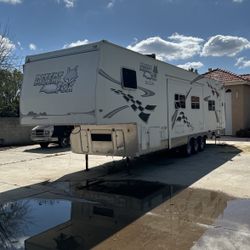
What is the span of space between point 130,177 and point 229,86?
15625 mm

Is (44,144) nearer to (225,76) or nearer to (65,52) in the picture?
(65,52)

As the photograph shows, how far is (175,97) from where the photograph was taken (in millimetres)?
12547

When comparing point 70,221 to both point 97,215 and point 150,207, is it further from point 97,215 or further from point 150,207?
point 150,207

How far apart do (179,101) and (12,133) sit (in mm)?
12786

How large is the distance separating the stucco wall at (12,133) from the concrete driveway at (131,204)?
935 cm

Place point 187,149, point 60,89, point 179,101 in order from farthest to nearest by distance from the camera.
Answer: point 187,149
point 179,101
point 60,89


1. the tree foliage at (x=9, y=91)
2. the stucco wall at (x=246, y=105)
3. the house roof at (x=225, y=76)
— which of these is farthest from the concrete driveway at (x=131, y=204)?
the tree foliage at (x=9, y=91)

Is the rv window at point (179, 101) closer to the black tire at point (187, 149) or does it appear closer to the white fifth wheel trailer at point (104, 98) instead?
the white fifth wheel trailer at point (104, 98)

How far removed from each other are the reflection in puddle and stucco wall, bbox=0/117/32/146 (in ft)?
46.8

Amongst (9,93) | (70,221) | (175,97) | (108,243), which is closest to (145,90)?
(175,97)

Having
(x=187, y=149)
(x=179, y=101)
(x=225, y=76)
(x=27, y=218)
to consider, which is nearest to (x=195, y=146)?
(x=187, y=149)

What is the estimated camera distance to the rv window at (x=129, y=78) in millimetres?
9627

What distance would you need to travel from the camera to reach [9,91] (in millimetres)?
25547

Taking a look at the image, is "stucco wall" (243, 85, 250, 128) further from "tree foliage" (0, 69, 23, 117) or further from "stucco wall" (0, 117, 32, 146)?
"tree foliage" (0, 69, 23, 117)
